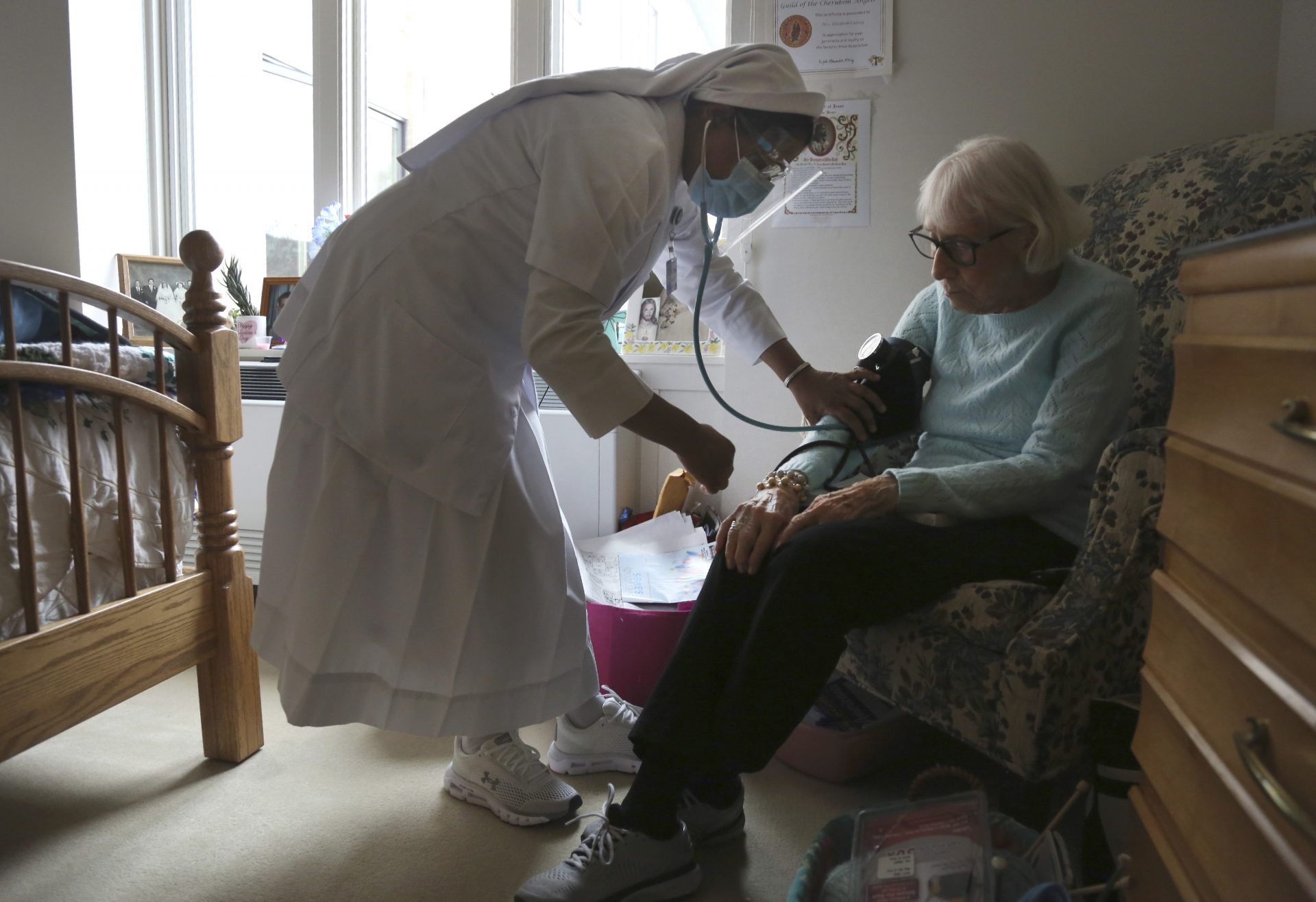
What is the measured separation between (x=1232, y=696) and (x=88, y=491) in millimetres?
1499

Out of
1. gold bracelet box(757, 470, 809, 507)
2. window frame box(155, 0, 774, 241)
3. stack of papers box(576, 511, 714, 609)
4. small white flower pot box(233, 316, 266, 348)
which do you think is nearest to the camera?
gold bracelet box(757, 470, 809, 507)

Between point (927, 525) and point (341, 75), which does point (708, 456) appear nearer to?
point (927, 525)

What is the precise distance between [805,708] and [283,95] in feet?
8.94

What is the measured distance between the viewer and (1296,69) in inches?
65.2

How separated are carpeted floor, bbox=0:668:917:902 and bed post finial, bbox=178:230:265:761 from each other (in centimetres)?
9

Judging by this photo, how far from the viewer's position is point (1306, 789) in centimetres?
55

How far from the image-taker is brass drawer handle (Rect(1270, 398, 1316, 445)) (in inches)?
22.1

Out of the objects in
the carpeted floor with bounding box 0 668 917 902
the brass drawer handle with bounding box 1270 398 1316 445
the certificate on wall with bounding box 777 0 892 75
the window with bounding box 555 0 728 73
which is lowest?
the carpeted floor with bounding box 0 668 917 902

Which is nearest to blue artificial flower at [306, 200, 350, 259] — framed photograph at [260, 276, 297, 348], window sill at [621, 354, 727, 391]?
framed photograph at [260, 276, 297, 348]

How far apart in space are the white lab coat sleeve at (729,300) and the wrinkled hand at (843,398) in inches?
4.2

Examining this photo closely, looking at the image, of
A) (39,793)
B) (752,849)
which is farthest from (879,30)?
(39,793)

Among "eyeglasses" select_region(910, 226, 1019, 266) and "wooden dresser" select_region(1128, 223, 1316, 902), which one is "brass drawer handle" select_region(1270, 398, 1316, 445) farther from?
"eyeglasses" select_region(910, 226, 1019, 266)

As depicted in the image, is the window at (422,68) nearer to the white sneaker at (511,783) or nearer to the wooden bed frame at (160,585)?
the wooden bed frame at (160,585)

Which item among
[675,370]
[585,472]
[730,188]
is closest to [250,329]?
[585,472]
